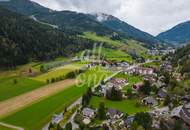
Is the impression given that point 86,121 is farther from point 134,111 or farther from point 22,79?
point 22,79

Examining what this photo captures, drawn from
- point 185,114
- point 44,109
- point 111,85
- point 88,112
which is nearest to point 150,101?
point 88,112

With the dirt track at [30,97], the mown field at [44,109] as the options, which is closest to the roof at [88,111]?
the mown field at [44,109]

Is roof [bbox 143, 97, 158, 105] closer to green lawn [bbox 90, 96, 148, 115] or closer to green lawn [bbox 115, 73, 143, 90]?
green lawn [bbox 90, 96, 148, 115]

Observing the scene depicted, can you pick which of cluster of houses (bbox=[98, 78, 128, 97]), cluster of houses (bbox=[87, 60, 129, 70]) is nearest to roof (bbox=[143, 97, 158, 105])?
cluster of houses (bbox=[98, 78, 128, 97])

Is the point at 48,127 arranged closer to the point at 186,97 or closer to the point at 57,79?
the point at 186,97

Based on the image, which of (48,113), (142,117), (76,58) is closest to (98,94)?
(48,113)

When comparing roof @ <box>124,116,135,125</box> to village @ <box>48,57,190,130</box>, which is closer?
village @ <box>48,57,190,130</box>

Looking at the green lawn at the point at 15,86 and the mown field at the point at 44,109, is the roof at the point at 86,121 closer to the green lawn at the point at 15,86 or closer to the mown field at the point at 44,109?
the mown field at the point at 44,109
